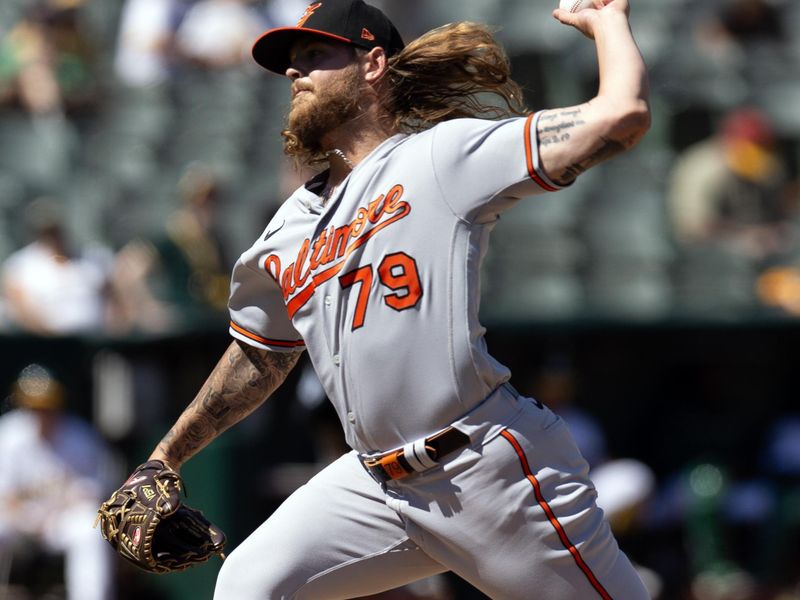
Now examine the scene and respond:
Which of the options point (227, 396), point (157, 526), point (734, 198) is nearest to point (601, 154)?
point (227, 396)

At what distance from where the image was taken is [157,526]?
3.06m

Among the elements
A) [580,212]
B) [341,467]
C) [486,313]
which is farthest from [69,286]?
[341,467]

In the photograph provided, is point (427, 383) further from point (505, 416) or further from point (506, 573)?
point (506, 573)

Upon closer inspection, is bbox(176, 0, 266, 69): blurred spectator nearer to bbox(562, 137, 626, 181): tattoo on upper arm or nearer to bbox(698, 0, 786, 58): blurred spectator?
bbox(698, 0, 786, 58): blurred spectator

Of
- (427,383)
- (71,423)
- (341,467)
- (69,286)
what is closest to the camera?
(427,383)

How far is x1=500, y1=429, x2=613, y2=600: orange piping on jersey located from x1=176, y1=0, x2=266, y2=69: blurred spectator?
22.0 feet

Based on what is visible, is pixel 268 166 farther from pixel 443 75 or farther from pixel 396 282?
pixel 396 282

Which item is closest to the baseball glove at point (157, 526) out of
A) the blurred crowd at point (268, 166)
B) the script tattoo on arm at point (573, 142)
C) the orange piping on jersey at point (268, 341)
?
the orange piping on jersey at point (268, 341)

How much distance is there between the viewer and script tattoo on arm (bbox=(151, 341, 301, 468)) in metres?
3.32

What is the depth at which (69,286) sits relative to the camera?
7.53 meters

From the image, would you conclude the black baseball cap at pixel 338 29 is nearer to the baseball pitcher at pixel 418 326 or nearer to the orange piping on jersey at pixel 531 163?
the baseball pitcher at pixel 418 326

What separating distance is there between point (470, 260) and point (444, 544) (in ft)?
1.94

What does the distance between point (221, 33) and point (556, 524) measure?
6.86 metres

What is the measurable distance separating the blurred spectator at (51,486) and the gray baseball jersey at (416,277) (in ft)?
12.4
